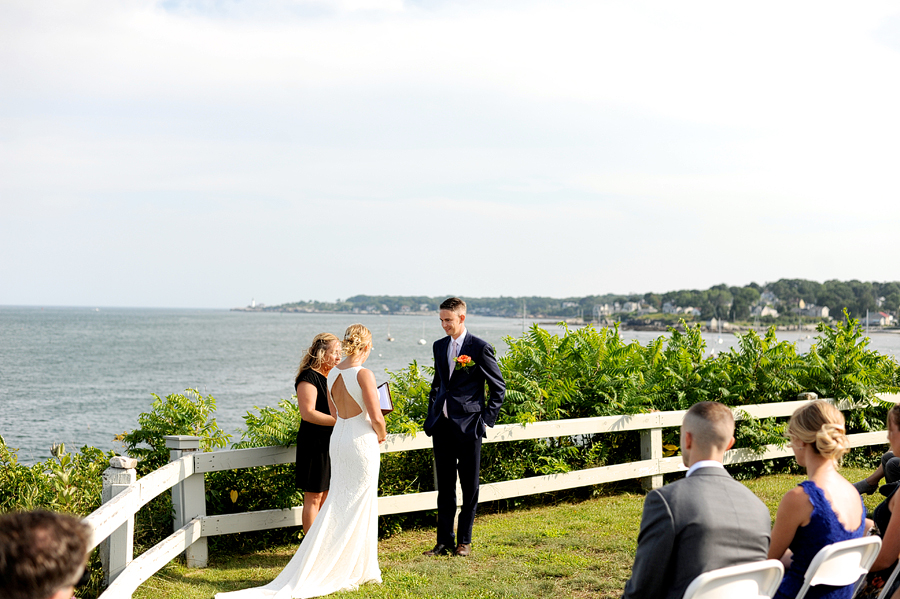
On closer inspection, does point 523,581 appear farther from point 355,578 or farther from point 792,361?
point 792,361

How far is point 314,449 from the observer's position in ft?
21.7

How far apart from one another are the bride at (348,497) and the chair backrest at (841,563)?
3509 mm

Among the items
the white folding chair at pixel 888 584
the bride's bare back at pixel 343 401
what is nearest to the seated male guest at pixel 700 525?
the white folding chair at pixel 888 584

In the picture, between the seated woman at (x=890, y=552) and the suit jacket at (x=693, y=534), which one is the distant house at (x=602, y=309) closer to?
the seated woman at (x=890, y=552)

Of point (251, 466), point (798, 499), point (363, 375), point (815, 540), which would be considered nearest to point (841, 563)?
point (815, 540)

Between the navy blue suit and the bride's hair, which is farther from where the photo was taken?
the navy blue suit

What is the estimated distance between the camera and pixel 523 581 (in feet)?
19.8

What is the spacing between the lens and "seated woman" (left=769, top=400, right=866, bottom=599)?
3.56 meters

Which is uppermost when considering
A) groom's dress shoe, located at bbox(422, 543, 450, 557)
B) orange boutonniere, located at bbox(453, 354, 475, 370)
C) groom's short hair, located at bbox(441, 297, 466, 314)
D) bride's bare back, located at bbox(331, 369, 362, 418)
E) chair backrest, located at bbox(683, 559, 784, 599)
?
groom's short hair, located at bbox(441, 297, 466, 314)

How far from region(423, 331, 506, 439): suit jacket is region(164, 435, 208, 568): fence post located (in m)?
2.07

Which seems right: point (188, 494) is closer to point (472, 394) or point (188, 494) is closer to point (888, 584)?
point (472, 394)

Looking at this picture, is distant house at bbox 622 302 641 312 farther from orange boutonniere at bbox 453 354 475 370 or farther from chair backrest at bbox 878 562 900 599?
chair backrest at bbox 878 562 900 599

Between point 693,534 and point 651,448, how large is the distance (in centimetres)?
599

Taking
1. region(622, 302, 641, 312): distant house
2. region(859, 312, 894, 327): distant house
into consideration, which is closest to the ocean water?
region(859, 312, 894, 327): distant house
